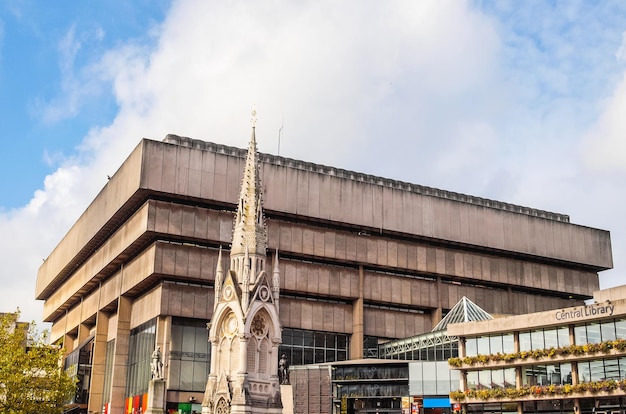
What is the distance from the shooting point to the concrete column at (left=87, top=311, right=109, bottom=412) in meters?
103

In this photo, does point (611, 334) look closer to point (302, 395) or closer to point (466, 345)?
point (466, 345)

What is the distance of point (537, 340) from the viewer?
68625 mm

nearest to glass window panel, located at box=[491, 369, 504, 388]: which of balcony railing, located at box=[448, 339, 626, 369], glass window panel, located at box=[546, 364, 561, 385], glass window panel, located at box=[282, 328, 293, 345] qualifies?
balcony railing, located at box=[448, 339, 626, 369]

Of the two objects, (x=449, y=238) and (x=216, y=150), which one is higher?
(x=216, y=150)

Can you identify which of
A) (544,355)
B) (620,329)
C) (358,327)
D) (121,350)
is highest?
(358,327)

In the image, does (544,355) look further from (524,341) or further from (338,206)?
(338,206)

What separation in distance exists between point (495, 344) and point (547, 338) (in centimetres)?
546

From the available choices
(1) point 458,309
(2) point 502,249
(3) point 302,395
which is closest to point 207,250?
(3) point 302,395

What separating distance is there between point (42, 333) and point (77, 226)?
52291 mm

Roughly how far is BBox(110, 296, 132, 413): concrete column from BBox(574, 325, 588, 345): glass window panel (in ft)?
184

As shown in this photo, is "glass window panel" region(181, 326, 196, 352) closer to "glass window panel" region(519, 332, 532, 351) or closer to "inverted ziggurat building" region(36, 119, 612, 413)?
"inverted ziggurat building" region(36, 119, 612, 413)

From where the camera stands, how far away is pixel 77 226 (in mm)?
118375

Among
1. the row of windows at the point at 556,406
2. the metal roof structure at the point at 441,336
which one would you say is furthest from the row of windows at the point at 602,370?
the metal roof structure at the point at 441,336

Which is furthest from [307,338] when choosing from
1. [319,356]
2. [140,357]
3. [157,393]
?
[157,393]
